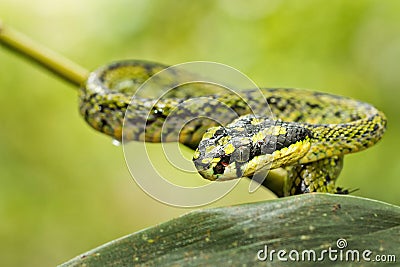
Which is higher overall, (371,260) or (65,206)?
(65,206)

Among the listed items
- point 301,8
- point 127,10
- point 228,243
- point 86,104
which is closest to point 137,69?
point 86,104

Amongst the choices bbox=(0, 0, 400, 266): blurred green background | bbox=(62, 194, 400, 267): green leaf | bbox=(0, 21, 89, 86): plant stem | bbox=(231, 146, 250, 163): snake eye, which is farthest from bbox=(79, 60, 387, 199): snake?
bbox=(0, 0, 400, 266): blurred green background

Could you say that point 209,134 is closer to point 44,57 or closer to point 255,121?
point 255,121

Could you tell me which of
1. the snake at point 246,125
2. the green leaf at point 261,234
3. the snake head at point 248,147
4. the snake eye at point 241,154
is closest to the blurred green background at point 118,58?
the snake at point 246,125

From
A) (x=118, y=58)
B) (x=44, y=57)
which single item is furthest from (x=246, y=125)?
(x=118, y=58)

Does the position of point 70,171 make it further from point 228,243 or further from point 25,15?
point 228,243

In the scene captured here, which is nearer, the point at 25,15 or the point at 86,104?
the point at 86,104
